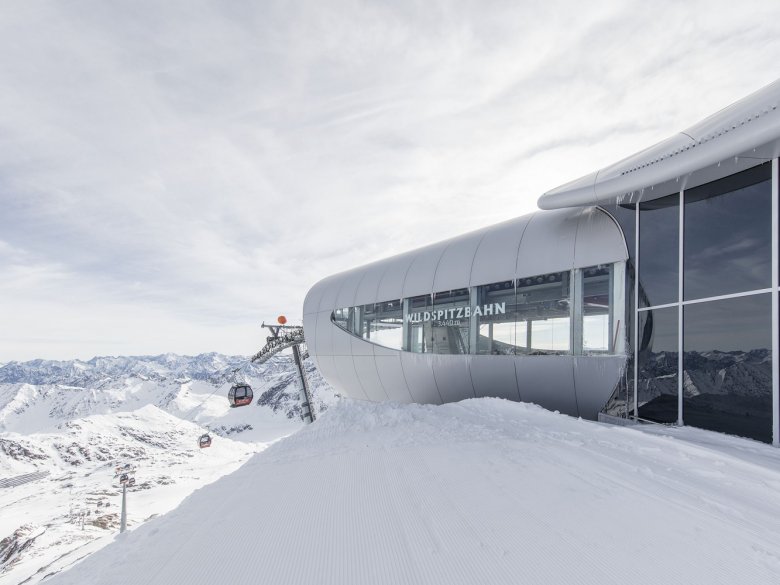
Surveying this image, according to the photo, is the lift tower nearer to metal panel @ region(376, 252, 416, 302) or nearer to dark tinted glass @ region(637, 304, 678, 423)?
metal panel @ region(376, 252, 416, 302)

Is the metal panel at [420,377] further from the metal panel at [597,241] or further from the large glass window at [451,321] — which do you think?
the metal panel at [597,241]

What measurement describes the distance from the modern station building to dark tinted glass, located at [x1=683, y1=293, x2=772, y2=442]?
0.02 m

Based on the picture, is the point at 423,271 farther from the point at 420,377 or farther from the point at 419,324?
the point at 420,377

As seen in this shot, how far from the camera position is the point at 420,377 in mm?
12281

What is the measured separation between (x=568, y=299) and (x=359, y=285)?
25.7 ft

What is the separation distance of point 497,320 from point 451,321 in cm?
148

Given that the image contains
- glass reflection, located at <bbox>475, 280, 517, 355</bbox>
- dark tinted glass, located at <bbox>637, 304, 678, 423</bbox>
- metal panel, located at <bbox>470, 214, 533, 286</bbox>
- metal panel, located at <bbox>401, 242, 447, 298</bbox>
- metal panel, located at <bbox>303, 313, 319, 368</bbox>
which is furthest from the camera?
metal panel, located at <bbox>303, 313, 319, 368</bbox>

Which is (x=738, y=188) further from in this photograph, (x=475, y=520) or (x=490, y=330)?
(x=475, y=520)

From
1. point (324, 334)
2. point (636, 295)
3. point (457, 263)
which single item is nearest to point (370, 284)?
point (324, 334)

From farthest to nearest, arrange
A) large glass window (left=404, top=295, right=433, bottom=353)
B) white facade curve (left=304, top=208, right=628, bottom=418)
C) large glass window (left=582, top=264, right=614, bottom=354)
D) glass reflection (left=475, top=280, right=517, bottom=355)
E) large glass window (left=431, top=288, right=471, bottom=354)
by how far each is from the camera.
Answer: large glass window (left=404, top=295, right=433, bottom=353) → large glass window (left=431, top=288, right=471, bottom=354) → glass reflection (left=475, top=280, right=517, bottom=355) → white facade curve (left=304, top=208, right=628, bottom=418) → large glass window (left=582, top=264, right=614, bottom=354)

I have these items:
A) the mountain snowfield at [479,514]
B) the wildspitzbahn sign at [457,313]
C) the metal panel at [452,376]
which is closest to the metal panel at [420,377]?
the metal panel at [452,376]

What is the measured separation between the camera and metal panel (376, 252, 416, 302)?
13.2 meters

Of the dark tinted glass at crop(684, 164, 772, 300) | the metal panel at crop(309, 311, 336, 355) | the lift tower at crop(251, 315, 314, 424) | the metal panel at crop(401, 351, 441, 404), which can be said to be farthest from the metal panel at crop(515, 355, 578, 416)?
the lift tower at crop(251, 315, 314, 424)

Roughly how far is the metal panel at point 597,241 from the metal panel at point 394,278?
554 cm
